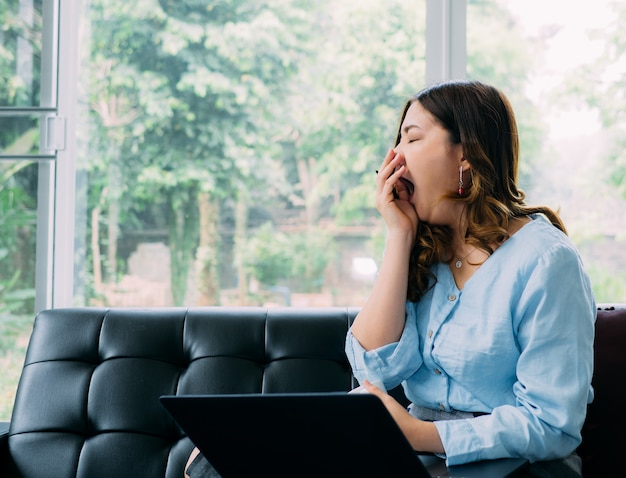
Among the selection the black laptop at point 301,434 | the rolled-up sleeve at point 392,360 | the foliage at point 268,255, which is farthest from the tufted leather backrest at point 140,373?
the black laptop at point 301,434

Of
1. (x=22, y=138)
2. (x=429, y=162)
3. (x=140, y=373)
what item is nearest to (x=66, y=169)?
(x=22, y=138)

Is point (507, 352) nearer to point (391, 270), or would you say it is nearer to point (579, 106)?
point (391, 270)

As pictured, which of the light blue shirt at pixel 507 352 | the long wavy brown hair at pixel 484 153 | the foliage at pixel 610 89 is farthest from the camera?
the foliage at pixel 610 89

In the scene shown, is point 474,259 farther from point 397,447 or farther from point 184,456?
point 184,456

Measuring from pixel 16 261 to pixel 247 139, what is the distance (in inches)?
35.6

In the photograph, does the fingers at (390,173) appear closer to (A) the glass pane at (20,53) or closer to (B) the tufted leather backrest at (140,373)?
(B) the tufted leather backrest at (140,373)

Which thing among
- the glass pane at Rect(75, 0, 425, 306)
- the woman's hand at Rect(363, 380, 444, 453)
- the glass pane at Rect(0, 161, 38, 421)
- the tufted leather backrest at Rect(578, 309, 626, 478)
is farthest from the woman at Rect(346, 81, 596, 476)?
the glass pane at Rect(0, 161, 38, 421)

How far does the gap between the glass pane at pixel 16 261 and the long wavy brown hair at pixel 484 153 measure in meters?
1.50

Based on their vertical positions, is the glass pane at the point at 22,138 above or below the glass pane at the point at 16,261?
above

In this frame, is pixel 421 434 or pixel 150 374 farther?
pixel 150 374

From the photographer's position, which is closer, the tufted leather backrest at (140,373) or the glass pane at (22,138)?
the tufted leather backrest at (140,373)

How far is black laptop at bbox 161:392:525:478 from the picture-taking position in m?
0.99

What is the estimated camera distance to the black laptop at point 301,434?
3.23 feet

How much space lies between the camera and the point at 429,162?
5.15 ft
